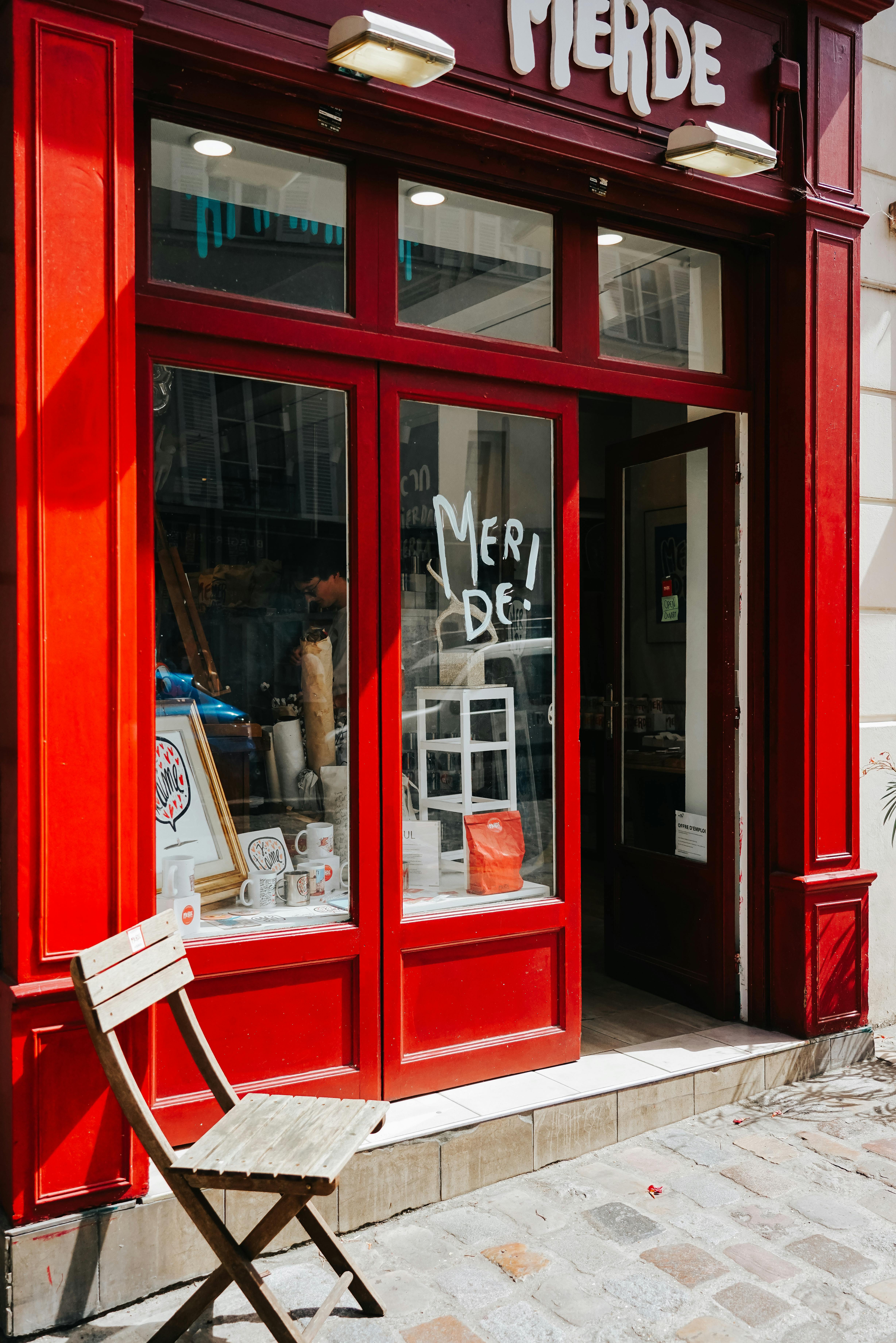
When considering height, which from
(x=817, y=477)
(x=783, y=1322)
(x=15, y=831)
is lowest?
(x=783, y=1322)

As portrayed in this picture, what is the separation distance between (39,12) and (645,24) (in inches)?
90.0

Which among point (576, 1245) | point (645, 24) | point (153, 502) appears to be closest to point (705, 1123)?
point (576, 1245)

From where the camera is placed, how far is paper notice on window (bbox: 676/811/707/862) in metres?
4.97

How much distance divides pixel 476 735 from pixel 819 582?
1.63 m

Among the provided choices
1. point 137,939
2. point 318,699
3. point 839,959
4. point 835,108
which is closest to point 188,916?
point 137,939

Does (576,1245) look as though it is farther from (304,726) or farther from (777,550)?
(777,550)

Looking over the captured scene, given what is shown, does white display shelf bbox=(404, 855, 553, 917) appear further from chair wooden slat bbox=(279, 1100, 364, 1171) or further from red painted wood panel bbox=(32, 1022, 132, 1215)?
red painted wood panel bbox=(32, 1022, 132, 1215)

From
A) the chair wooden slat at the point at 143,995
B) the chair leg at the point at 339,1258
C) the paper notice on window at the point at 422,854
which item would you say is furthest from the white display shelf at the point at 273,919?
the chair leg at the point at 339,1258

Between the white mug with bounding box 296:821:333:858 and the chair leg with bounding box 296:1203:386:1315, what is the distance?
119 cm

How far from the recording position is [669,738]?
524 cm

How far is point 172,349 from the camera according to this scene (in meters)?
3.37

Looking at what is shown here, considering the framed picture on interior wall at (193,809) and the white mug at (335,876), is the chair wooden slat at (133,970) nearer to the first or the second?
the framed picture on interior wall at (193,809)

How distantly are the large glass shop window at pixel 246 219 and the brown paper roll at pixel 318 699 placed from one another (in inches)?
45.0

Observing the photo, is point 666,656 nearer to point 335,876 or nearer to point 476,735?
point 476,735
